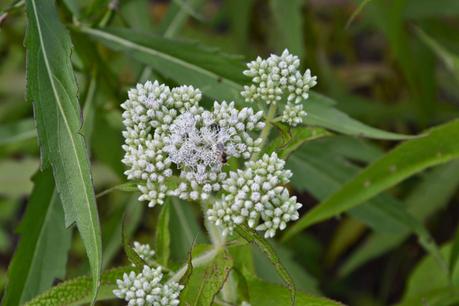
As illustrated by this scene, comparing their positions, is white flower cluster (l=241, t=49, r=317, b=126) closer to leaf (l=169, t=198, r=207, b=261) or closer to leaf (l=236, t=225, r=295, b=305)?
leaf (l=236, t=225, r=295, b=305)

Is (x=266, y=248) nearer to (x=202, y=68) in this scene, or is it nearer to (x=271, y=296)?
(x=271, y=296)

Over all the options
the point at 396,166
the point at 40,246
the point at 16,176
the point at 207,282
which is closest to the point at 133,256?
the point at 207,282

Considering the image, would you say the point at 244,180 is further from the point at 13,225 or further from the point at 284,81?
the point at 13,225

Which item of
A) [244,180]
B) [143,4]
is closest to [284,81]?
[244,180]

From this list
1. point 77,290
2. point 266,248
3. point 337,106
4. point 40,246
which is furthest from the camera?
point 337,106

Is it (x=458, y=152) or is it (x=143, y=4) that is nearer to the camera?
(x=458, y=152)

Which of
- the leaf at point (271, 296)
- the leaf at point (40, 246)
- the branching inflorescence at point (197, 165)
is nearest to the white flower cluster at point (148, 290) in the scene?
the branching inflorescence at point (197, 165)

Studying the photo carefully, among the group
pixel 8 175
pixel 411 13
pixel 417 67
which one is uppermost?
pixel 411 13
